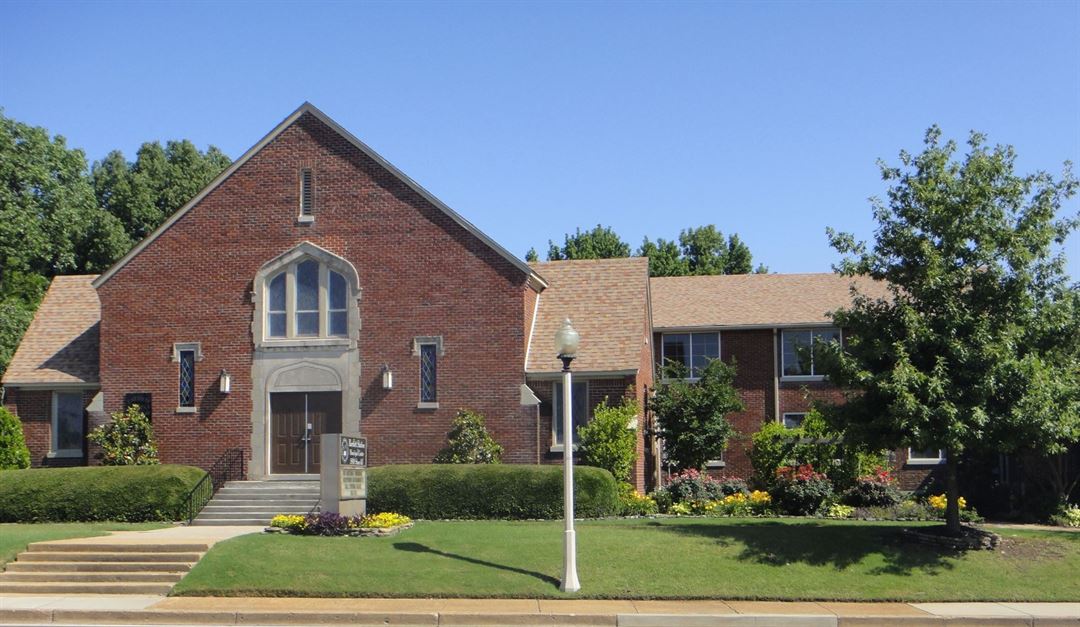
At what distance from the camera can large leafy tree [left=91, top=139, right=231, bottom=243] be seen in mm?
59250

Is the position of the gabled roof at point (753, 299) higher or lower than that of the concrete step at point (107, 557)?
higher

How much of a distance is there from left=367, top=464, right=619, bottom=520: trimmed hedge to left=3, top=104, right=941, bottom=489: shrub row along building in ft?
9.98

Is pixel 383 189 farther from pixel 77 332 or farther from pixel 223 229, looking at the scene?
pixel 77 332

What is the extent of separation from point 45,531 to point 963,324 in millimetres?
18116

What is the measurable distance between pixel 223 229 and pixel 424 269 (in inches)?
210

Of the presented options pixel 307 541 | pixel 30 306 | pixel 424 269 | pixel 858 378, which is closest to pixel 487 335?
pixel 424 269

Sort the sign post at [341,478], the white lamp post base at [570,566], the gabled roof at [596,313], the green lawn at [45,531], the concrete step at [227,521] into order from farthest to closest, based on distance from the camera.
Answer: the gabled roof at [596,313]
the concrete step at [227,521]
the sign post at [341,478]
the green lawn at [45,531]
the white lamp post base at [570,566]

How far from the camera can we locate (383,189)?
2908 centimetres

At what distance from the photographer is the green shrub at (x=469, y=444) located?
2772 centimetres

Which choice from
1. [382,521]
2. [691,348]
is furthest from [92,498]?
[691,348]

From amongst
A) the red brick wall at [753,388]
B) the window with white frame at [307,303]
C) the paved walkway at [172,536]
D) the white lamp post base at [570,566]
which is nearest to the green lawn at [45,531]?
the paved walkway at [172,536]

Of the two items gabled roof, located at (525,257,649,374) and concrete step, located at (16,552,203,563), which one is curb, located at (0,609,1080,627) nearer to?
concrete step, located at (16,552,203,563)

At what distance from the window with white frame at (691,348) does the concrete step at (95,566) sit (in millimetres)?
20711

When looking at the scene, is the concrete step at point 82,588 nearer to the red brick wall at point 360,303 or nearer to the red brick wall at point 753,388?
the red brick wall at point 360,303
